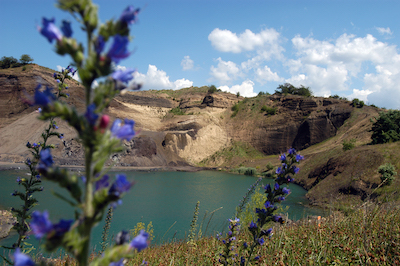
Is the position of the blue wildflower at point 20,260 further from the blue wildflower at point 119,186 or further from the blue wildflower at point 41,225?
the blue wildflower at point 119,186

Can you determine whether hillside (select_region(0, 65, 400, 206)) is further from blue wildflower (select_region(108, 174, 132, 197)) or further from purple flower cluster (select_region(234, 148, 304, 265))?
blue wildflower (select_region(108, 174, 132, 197))

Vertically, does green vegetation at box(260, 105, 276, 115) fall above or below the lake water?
above

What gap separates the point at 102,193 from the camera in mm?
1575

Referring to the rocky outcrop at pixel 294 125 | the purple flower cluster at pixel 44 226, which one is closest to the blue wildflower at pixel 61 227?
the purple flower cluster at pixel 44 226

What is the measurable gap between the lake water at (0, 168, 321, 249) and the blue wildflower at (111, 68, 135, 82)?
1195 centimetres

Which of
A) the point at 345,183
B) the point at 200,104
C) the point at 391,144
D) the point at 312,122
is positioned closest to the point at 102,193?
the point at 345,183

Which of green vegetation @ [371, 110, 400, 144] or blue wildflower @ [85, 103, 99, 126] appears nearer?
blue wildflower @ [85, 103, 99, 126]

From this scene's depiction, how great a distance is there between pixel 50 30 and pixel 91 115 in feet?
2.36

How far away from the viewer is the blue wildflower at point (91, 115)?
1.55 m

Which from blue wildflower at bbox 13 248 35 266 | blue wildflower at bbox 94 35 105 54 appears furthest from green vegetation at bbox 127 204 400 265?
blue wildflower at bbox 94 35 105 54

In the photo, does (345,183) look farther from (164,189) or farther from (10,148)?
(10,148)

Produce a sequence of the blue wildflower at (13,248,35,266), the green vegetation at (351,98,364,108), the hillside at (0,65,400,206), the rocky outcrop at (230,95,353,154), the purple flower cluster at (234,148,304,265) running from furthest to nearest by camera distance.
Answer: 1. the rocky outcrop at (230,95,353,154)
2. the green vegetation at (351,98,364,108)
3. the hillside at (0,65,400,206)
4. the purple flower cluster at (234,148,304,265)
5. the blue wildflower at (13,248,35,266)

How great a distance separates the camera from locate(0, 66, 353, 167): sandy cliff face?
1916 inches

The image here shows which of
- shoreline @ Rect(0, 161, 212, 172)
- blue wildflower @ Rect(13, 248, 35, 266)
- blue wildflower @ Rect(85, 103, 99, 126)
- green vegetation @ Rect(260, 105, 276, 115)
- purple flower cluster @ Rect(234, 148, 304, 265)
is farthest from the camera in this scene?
green vegetation @ Rect(260, 105, 276, 115)
